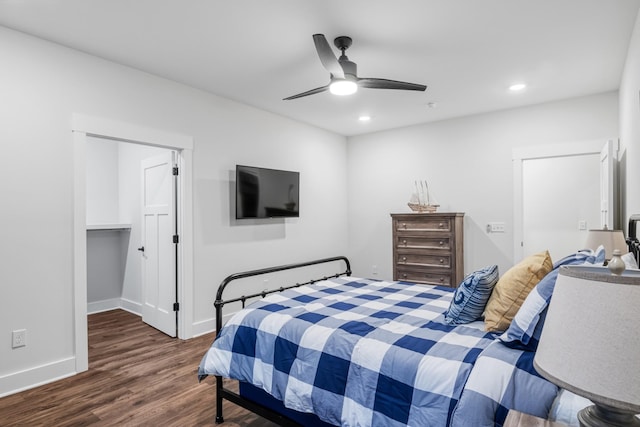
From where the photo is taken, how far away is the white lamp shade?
2.68 metres

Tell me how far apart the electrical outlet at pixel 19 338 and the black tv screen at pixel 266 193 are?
2176 mm

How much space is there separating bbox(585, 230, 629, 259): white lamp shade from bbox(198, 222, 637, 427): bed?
39.6 inches

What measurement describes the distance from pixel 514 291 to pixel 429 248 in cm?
314

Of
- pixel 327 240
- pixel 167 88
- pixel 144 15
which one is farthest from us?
pixel 327 240

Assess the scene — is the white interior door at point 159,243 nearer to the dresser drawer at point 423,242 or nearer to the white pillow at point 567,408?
the dresser drawer at point 423,242

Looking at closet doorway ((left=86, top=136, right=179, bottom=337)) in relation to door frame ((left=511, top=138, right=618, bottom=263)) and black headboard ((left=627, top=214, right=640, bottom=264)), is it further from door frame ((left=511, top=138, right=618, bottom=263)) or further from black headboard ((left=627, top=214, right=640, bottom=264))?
door frame ((left=511, top=138, right=618, bottom=263))

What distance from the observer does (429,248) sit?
4.89m

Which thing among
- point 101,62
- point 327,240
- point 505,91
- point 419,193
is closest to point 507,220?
point 419,193

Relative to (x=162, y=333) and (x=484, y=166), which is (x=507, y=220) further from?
(x=162, y=333)

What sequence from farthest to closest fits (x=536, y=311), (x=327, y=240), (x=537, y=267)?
(x=327, y=240), (x=537, y=267), (x=536, y=311)

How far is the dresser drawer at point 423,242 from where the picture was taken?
4.79 m

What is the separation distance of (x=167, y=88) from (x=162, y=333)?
105 inches

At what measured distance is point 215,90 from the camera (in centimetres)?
406

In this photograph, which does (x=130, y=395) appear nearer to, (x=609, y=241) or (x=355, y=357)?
(x=355, y=357)
